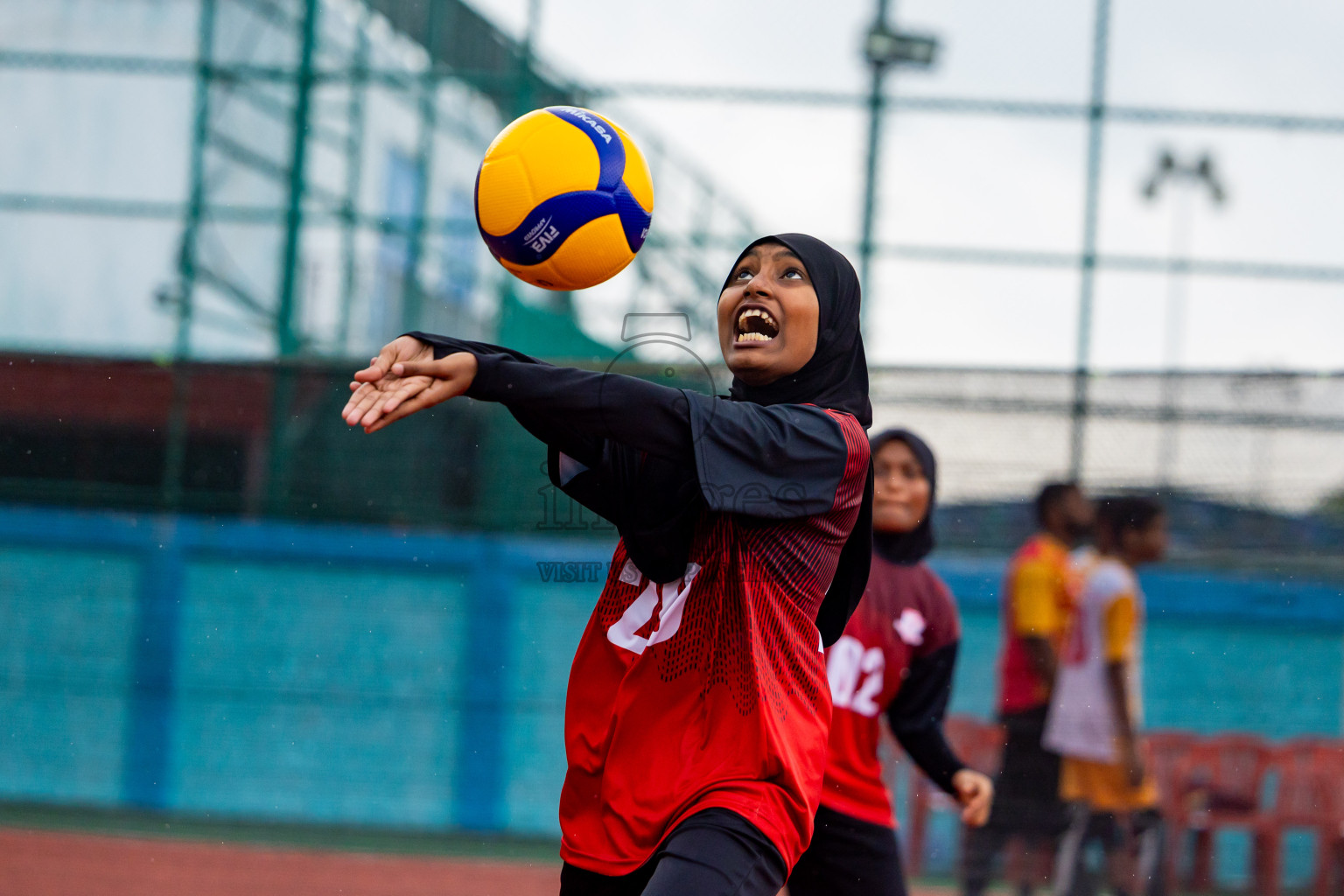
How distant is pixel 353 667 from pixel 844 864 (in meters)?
3.57

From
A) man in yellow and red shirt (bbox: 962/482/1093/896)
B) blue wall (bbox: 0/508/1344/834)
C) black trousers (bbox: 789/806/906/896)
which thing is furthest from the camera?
blue wall (bbox: 0/508/1344/834)

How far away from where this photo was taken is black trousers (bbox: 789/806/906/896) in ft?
10.5

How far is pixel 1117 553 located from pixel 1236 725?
1.25 meters

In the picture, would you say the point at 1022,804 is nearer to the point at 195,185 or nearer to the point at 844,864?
the point at 844,864

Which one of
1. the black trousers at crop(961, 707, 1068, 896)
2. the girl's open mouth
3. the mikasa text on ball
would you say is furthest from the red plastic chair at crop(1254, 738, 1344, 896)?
the mikasa text on ball

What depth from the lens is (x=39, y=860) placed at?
238 inches

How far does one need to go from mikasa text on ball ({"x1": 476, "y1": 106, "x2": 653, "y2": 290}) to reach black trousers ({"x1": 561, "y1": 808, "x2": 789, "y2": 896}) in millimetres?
1076

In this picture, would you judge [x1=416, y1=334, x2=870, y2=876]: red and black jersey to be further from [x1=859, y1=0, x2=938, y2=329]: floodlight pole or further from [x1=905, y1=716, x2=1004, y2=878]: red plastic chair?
[x1=859, y1=0, x2=938, y2=329]: floodlight pole

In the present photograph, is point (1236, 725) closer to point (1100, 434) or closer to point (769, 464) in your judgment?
point (1100, 434)

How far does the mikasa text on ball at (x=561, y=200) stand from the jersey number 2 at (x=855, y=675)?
1411mm

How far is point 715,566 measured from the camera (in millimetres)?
2314

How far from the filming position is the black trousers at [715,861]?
2.06 metres

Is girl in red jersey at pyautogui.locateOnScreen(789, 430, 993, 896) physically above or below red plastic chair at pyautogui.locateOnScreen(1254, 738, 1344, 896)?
above

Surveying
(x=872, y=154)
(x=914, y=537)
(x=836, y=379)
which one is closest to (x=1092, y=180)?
(x=872, y=154)
